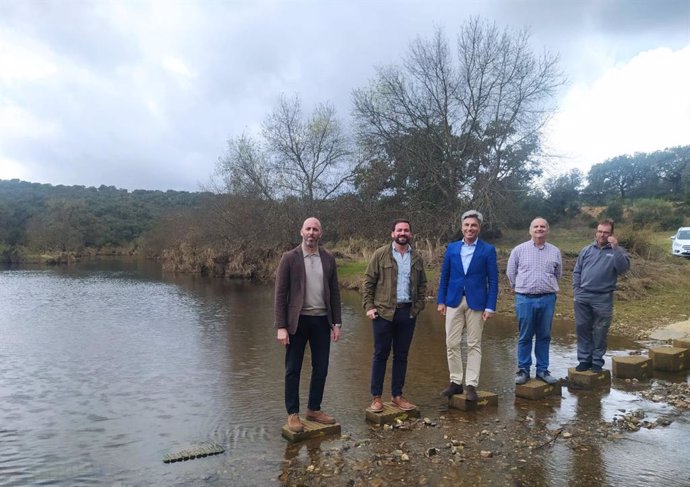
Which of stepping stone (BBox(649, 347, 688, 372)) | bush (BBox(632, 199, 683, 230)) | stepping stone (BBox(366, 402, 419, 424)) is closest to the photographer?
stepping stone (BBox(366, 402, 419, 424))

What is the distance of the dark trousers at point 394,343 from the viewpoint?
190 inches

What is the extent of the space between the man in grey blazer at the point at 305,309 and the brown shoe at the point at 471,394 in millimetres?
1423

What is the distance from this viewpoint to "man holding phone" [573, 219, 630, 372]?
605cm

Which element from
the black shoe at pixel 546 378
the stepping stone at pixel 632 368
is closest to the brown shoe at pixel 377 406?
the black shoe at pixel 546 378

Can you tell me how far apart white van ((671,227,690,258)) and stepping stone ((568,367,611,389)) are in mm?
21314

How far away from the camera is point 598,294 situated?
6.11 metres

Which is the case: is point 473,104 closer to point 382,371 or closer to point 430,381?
point 430,381

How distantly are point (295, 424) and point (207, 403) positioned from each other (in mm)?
1798

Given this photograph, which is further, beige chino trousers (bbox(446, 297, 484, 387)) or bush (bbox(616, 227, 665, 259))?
bush (bbox(616, 227, 665, 259))

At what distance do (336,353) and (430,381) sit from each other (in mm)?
2301

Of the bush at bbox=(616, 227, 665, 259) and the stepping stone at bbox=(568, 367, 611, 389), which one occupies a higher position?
the bush at bbox=(616, 227, 665, 259)

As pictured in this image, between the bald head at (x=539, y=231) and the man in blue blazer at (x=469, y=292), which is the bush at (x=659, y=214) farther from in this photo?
the man in blue blazer at (x=469, y=292)

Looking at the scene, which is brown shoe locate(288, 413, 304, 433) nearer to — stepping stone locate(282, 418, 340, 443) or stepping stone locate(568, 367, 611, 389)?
A: stepping stone locate(282, 418, 340, 443)

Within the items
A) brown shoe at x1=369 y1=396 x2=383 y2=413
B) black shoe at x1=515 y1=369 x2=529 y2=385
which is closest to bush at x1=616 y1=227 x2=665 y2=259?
black shoe at x1=515 y1=369 x2=529 y2=385
